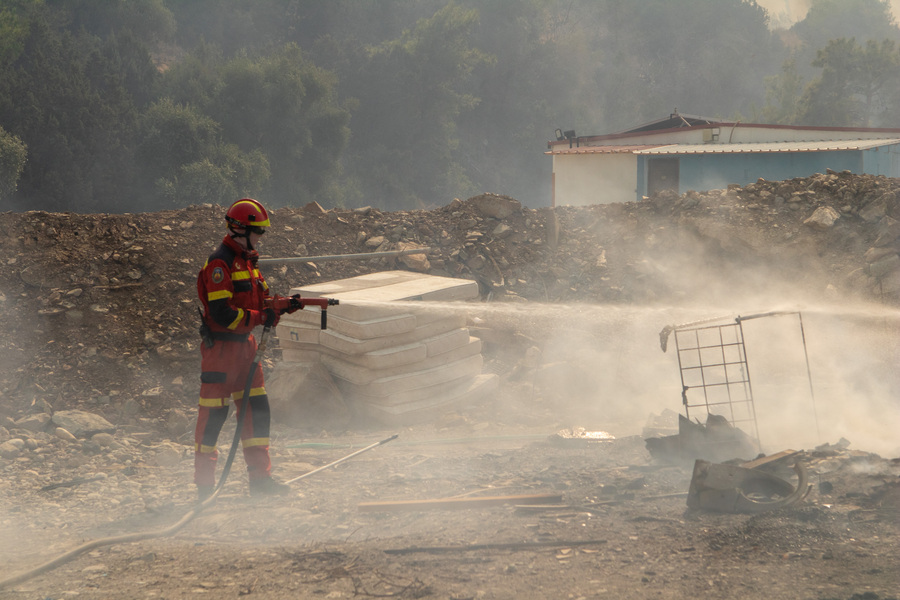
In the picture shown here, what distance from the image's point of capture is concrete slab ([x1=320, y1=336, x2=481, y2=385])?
6863 millimetres

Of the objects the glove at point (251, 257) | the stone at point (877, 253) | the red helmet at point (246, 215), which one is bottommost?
the glove at point (251, 257)

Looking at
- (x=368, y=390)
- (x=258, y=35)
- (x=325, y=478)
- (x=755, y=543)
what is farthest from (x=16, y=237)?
(x=258, y=35)

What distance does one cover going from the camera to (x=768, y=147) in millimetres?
21547

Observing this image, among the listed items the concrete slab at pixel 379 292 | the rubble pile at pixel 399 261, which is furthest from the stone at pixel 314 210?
the concrete slab at pixel 379 292

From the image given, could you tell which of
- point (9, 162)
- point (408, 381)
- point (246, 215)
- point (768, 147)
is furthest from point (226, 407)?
point (9, 162)

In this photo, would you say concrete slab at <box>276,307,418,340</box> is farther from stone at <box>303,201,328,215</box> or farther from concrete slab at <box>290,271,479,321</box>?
stone at <box>303,201,328,215</box>

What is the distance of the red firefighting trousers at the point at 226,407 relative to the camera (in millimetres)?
4988

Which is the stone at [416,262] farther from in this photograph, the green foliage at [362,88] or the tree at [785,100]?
the tree at [785,100]

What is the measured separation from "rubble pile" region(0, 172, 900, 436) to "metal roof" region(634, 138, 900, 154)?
398 inches

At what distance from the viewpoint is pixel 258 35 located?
47312 millimetres

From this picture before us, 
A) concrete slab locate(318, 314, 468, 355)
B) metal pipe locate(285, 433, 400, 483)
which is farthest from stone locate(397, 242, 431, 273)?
metal pipe locate(285, 433, 400, 483)

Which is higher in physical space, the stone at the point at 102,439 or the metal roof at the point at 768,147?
the metal roof at the point at 768,147

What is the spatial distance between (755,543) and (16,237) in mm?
8826

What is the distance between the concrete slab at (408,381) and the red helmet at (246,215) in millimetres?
2318
